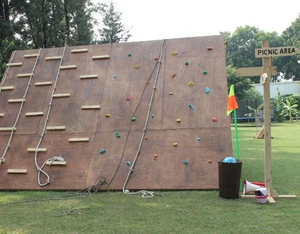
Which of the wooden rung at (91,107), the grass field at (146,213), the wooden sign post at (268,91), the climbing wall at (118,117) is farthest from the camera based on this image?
the wooden rung at (91,107)

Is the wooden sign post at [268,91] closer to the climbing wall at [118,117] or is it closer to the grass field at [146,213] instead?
the grass field at [146,213]

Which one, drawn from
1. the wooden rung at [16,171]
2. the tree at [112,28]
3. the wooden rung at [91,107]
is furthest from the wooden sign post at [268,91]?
the tree at [112,28]

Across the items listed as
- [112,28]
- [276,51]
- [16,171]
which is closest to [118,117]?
[16,171]

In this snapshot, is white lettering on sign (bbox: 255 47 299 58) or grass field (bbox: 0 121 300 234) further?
white lettering on sign (bbox: 255 47 299 58)

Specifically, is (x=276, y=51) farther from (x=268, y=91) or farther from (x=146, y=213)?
(x=146, y=213)

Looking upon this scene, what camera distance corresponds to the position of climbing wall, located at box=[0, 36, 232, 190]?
5508 mm

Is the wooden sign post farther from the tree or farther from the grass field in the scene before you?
the tree

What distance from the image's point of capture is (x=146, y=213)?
163 inches

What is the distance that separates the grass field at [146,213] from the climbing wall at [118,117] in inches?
16.9

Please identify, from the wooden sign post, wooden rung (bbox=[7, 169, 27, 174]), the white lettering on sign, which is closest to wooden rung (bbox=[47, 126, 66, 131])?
wooden rung (bbox=[7, 169, 27, 174])

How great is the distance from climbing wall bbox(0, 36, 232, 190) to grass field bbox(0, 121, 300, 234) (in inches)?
16.9

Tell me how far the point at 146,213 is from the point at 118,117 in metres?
2.41

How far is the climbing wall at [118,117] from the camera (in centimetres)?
551

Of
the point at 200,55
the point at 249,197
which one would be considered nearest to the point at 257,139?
the point at 200,55
